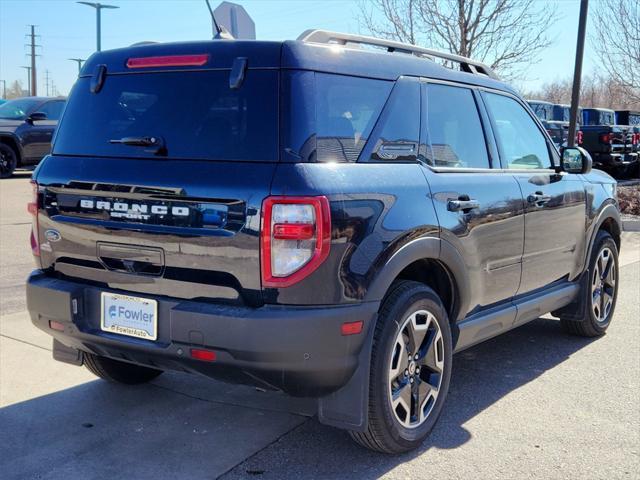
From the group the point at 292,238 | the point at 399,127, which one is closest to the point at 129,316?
the point at 292,238

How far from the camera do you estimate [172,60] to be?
136 inches

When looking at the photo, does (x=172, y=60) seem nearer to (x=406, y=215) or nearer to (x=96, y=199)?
(x=96, y=199)

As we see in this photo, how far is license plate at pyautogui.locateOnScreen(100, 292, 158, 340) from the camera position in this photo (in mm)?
3223

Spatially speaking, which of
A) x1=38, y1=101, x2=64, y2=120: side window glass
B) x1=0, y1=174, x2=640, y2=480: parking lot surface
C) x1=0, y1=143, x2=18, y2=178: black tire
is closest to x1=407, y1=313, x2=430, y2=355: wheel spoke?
x1=0, y1=174, x2=640, y2=480: parking lot surface

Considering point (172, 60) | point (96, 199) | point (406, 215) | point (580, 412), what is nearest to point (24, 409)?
point (96, 199)

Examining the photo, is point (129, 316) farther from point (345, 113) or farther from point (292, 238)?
point (345, 113)

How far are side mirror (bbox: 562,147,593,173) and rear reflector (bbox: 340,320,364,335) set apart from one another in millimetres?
2757

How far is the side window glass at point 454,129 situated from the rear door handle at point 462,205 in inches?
8.8

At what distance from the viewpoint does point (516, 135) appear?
4.84 m

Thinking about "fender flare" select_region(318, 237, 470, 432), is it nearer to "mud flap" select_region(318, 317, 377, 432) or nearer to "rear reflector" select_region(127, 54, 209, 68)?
"mud flap" select_region(318, 317, 377, 432)

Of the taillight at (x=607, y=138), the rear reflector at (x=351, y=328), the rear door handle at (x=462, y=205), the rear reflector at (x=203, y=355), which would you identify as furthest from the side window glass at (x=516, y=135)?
the taillight at (x=607, y=138)

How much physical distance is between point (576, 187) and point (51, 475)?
12.8ft

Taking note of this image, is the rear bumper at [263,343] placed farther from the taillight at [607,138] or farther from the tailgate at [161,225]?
the taillight at [607,138]

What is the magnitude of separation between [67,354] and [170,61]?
65.9 inches
